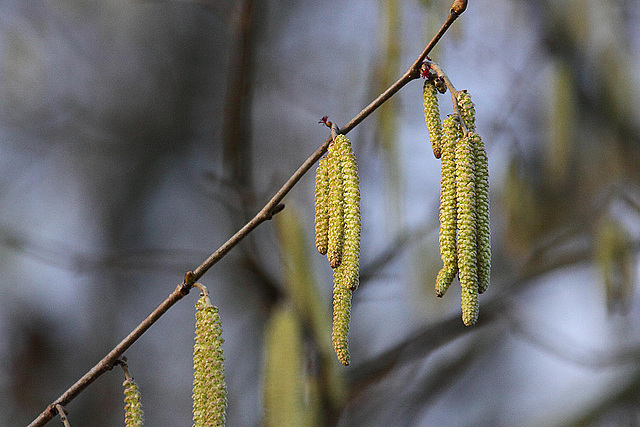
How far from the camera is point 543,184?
2621mm

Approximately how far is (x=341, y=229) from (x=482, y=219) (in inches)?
5.0

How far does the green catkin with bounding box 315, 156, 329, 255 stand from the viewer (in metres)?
0.63

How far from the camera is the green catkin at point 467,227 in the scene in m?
0.56

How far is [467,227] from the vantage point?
0.58 meters

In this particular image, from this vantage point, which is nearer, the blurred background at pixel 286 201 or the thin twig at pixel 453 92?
the thin twig at pixel 453 92

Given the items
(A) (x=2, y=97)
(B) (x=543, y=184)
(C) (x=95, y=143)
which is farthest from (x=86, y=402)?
(B) (x=543, y=184)

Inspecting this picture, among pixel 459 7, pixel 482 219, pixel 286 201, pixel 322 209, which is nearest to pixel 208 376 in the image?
pixel 322 209

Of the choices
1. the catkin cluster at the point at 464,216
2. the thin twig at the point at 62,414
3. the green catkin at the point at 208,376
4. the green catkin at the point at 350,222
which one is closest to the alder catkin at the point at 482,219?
the catkin cluster at the point at 464,216

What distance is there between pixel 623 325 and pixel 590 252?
0.25 m

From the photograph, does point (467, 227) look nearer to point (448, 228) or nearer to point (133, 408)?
point (448, 228)

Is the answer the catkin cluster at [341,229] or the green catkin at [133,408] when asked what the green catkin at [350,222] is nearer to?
the catkin cluster at [341,229]

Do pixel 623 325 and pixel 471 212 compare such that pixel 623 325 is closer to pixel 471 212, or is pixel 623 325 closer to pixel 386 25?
pixel 386 25

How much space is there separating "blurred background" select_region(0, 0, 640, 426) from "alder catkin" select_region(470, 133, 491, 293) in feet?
3.26

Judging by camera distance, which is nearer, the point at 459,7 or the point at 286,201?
the point at 459,7
